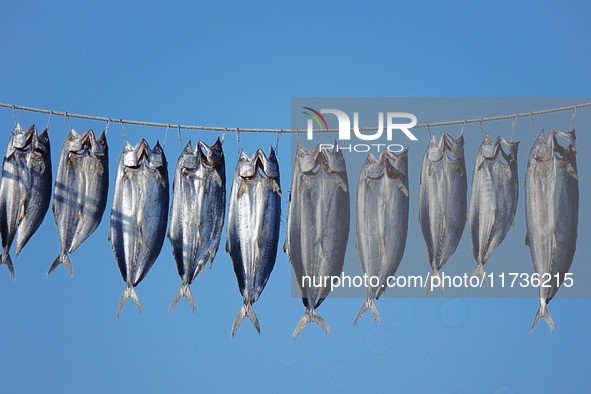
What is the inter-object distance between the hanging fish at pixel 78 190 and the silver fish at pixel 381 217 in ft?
7.69

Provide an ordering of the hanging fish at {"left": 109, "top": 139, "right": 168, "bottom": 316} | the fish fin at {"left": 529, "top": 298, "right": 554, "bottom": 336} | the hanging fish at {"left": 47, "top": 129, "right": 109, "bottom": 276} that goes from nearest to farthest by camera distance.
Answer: the fish fin at {"left": 529, "top": 298, "right": 554, "bottom": 336} → the hanging fish at {"left": 109, "top": 139, "right": 168, "bottom": 316} → the hanging fish at {"left": 47, "top": 129, "right": 109, "bottom": 276}

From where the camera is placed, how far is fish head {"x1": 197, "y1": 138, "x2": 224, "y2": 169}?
373 inches

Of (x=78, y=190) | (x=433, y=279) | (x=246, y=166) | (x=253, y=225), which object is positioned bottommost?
(x=433, y=279)

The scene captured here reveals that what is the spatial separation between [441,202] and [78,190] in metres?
3.23

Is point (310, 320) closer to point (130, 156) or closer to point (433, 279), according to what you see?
point (433, 279)

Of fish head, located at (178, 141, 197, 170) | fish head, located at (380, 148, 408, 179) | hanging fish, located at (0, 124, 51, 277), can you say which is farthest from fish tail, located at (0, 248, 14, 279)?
fish head, located at (380, 148, 408, 179)

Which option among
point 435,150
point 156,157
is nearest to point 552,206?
point 435,150

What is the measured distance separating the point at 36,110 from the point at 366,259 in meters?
3.20

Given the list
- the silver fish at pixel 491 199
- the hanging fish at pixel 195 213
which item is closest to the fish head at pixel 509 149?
the silver fish at pixel 491 199

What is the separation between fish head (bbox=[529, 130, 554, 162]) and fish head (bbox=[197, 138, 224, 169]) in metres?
2.77

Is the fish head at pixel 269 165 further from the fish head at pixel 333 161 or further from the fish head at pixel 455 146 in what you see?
the fish head at pixel 455 146

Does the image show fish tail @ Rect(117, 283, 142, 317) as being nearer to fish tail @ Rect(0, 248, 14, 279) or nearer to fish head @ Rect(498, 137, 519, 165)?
fish tail @ Rect(0, 248, 14, 279)

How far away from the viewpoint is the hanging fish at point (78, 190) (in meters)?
9.33

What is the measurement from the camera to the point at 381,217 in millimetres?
9242
